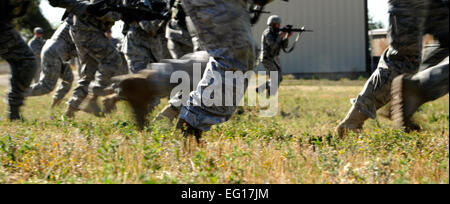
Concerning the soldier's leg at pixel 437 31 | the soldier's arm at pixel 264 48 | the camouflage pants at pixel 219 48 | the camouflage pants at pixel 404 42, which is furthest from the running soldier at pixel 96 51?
the soldier's arm at pixel 264 48

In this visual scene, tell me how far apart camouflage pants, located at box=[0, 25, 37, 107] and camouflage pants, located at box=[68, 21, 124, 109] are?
82 cm

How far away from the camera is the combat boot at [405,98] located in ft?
9.97

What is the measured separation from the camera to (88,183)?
7.98 ft

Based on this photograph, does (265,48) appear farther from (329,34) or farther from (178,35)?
(329,34)

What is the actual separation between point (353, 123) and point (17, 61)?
3474 millimetres

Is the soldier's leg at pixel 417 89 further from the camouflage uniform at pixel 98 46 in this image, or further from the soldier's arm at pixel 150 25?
the soldier's arm at pixel 150 25

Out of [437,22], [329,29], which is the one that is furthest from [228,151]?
[329,29]

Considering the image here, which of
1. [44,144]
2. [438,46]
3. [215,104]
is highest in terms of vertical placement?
[438,46]

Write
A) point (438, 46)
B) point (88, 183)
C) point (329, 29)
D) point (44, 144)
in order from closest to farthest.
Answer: point (88, 183)
point (44, 144)
point (438, 46)
point (329, 29)

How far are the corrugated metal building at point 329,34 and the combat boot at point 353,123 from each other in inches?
788

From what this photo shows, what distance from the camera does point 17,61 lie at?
17.5 feet

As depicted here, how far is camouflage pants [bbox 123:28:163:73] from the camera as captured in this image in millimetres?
6769
